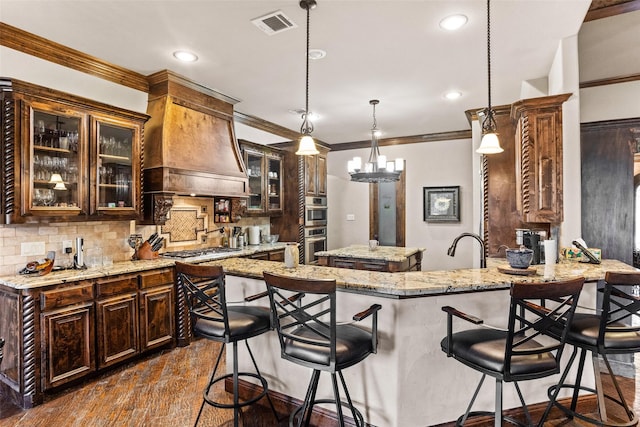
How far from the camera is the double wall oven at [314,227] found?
602cm

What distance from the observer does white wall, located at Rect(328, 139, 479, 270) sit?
625 centimetres

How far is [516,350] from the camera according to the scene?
5.69 feet

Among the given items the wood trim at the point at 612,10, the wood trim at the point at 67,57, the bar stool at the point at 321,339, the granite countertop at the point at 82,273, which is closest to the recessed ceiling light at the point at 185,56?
the wood trim at the point at 67,57

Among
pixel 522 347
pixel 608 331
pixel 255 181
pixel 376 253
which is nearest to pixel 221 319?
pixel 522 347

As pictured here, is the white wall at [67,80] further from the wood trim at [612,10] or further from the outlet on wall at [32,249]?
the wood trim at [612,10]

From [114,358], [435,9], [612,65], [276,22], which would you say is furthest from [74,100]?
[612,65]

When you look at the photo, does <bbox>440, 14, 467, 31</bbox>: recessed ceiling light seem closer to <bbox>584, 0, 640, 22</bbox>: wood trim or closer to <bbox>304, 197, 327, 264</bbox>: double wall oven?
<bbox>584, 0, 640, 22</bbox>: wood trim

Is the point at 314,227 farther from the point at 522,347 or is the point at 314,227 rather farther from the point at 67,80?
the point at 522,347

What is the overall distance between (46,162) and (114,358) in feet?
5.64

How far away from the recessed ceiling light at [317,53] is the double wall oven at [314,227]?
118 inches

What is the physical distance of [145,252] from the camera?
3.73 meters

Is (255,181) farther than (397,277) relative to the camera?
Yes

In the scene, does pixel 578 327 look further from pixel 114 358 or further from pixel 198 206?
pixel 198 206

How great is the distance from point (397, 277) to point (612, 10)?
2661 millimetres
